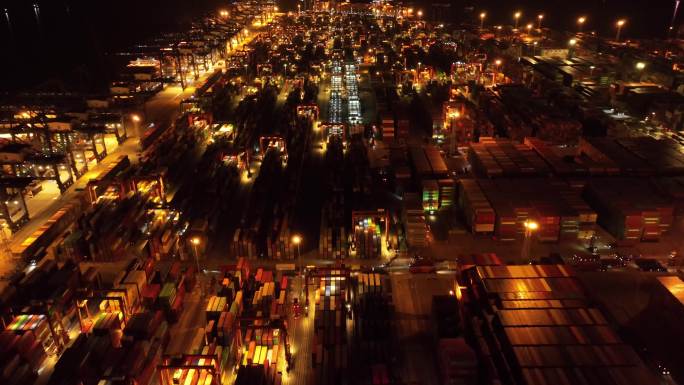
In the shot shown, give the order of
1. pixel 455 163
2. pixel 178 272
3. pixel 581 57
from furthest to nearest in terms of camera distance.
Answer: pixel 581 57 → pixel 455 163 → pixel 178 272

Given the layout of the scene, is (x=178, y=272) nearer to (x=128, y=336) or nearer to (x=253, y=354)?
(x=128, y=336)

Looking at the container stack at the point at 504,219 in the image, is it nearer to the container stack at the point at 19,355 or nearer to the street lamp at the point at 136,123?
the container stack at the point at 19,355

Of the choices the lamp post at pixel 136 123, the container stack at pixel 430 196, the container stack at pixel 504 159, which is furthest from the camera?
the lamp post at pixel 136 123

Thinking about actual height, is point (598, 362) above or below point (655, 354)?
above

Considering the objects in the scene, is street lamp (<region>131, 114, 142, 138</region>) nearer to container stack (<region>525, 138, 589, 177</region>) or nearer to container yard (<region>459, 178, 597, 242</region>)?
container yard (<region>459, 178, 597, 242</region>)

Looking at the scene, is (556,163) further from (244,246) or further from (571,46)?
(571,46)

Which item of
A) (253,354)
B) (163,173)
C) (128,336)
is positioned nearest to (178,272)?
(128,336)

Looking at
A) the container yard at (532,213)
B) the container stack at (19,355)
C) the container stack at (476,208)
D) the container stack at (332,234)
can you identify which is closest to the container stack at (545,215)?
the container yard at (532,213)
